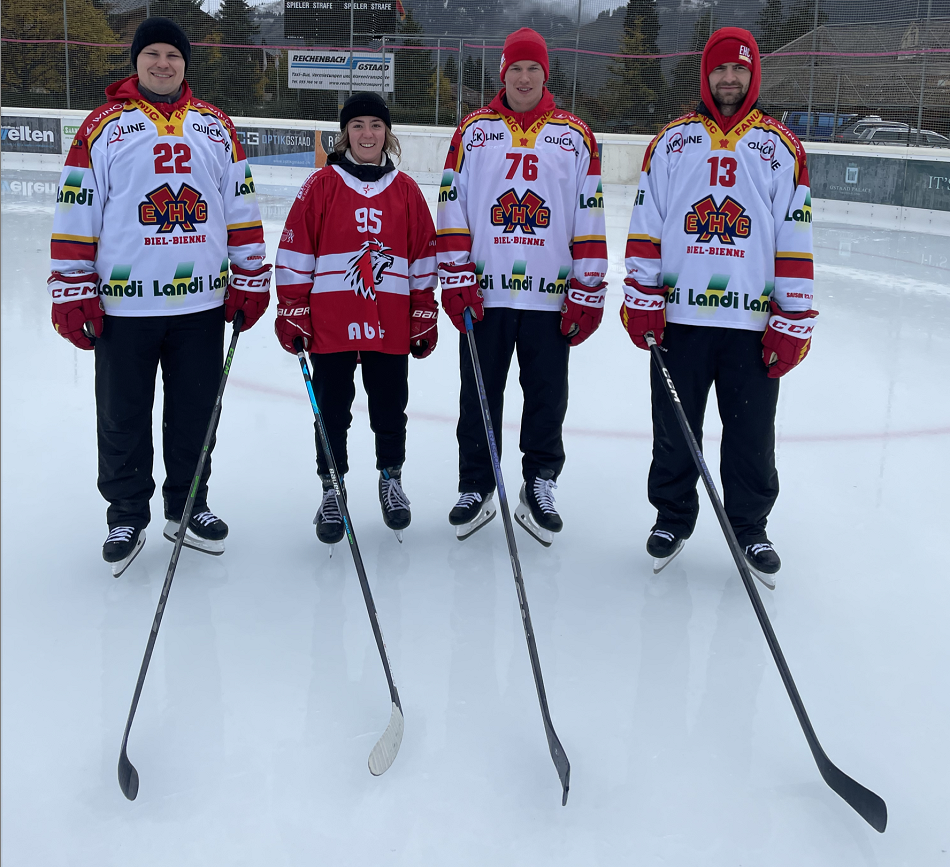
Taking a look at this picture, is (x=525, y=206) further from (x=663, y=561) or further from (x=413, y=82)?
(x=413, y=82)

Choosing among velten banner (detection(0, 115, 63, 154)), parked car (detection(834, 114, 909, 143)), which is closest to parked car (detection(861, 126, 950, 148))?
parked car (detection(834, 114, 909, 143))

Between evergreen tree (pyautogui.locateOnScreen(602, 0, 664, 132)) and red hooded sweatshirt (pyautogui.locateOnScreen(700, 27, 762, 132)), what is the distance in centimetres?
1090

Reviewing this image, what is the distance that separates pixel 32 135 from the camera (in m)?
13.2

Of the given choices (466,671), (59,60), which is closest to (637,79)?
(59,60)

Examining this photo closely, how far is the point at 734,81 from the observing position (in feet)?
7.19

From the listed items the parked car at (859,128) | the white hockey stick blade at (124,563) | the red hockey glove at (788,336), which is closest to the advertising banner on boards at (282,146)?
the parked car at (859,128)

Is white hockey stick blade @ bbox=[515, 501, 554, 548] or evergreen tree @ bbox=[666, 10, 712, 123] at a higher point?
evergreen tree @ bbox=[666, 10, 712, 123]

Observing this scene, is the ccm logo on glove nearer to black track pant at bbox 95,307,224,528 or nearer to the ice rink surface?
black track pant at bbox 95,307,224,528

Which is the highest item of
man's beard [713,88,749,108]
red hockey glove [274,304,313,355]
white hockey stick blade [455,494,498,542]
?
man's beard [713,88,749,108]

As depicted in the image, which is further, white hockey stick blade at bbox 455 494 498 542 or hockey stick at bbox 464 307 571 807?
white hockey stick blade at bbox 455 494 498 542

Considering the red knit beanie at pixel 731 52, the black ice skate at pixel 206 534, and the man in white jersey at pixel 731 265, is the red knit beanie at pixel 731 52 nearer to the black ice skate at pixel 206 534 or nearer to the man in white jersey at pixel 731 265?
the man in white jersey at pixel 731 265

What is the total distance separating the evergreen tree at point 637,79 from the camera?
12.5 metres

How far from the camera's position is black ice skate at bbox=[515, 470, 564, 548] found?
8.41 feet

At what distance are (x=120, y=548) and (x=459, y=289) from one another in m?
1.07
